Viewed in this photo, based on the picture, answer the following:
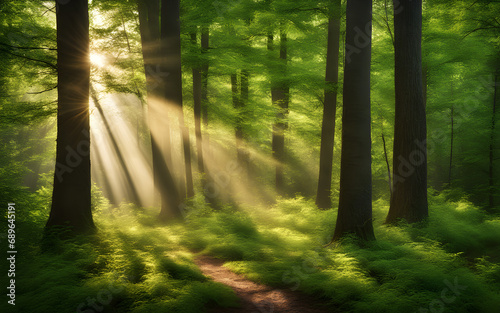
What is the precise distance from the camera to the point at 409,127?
9062mm

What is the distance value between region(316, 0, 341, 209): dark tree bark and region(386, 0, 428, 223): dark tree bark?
3420 millimetres

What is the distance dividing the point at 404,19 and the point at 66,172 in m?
9.38

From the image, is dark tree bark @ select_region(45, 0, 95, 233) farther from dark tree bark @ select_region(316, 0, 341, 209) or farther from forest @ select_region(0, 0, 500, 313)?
dark tree bark @ select_region(316, 0, 341, 209)

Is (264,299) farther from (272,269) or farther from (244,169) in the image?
(244,169)

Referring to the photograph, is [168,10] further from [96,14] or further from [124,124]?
[124,124]

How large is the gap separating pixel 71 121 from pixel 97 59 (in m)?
6.91

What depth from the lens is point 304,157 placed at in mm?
29344

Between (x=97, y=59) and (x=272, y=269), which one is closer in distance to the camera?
(x=272, y=269)

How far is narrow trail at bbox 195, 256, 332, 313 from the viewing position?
472 centimetres

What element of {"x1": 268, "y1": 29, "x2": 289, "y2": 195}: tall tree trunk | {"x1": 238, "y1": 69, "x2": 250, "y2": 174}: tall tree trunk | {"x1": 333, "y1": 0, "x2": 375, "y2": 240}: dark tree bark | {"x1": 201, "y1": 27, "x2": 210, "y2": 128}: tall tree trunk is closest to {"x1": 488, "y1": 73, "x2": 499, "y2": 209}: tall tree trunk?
{"x1": 268, "y1": 29, "x2": 289, "y2": 195}: tall tree trunk

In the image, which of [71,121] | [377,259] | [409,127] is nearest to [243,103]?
[409,127]

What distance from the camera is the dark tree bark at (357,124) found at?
23.4 ft

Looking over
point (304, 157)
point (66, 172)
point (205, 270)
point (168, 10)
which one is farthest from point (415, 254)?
point (304, 157)

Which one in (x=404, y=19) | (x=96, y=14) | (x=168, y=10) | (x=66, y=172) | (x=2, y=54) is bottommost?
(x=66, y=172)
